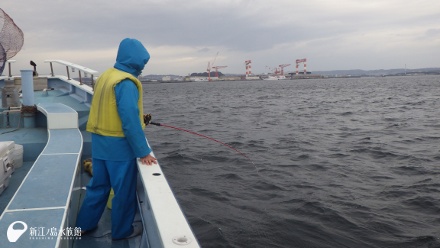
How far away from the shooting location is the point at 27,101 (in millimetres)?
5719

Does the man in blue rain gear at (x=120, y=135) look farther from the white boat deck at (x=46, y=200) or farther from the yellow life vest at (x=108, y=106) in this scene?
the white boat deck at (x=46, y=200)

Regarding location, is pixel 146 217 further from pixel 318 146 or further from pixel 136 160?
pixel 318 146

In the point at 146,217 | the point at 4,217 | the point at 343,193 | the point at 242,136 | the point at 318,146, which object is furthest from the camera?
the point at 242,136

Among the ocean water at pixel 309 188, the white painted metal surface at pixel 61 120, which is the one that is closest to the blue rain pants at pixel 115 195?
the white painted metal surface at pixel 61 120

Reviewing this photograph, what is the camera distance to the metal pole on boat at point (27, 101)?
5.60m

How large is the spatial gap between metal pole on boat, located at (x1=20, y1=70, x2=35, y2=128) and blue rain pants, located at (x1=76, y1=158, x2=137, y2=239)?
3205mm

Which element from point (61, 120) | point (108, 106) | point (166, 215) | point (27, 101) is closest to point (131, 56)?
point (108, 106)

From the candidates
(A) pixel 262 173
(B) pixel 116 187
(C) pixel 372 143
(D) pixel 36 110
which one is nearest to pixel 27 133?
(D) pixel 36 110

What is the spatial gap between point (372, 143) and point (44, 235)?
36.1 ft

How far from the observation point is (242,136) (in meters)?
13.0

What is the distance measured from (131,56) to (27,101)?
12.1 feet

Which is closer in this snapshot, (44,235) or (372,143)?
(44,235)

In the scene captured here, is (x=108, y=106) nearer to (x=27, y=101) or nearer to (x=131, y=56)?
(x=131, y=56)
